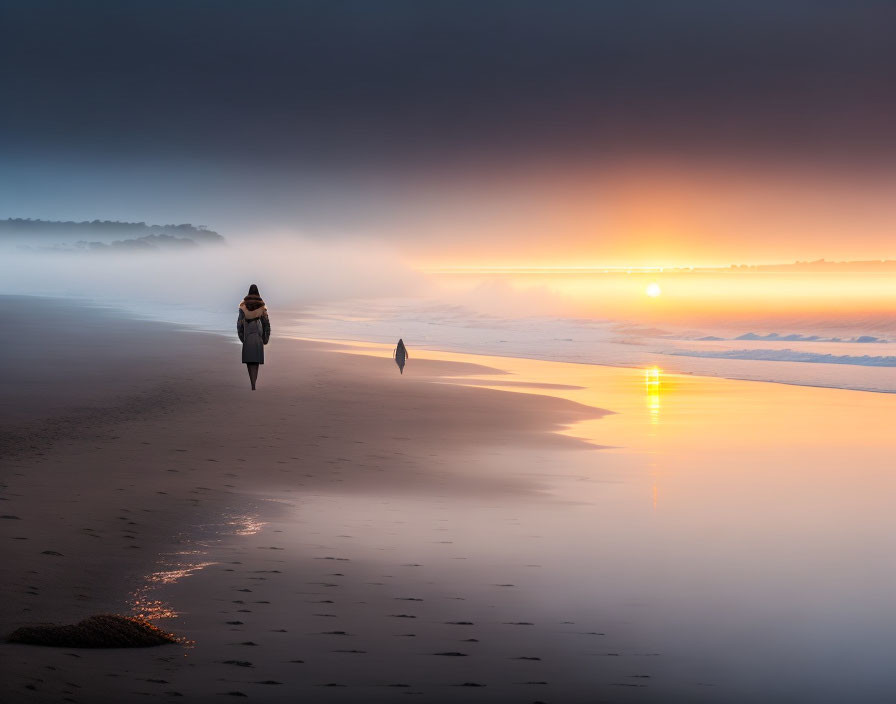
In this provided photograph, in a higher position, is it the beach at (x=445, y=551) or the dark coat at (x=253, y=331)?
the dark coat at (x=253, y=331)

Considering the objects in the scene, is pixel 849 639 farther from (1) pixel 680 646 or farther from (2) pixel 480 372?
(2) pixel 480 372

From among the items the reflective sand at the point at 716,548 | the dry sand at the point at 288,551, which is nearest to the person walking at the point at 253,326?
the dry sand at the point at 288,551

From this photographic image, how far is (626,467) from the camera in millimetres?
14172

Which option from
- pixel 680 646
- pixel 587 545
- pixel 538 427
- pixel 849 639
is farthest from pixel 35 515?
pixel 538 427

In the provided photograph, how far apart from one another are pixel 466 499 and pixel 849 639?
217 inches

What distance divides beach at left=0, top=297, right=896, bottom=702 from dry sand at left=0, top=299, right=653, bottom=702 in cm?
3

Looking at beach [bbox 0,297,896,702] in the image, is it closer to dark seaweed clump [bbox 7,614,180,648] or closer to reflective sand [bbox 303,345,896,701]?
reflective sand [bbox 303,345,896,701]

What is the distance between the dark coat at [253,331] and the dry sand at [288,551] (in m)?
2.29

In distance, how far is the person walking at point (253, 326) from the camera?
71.2 feet

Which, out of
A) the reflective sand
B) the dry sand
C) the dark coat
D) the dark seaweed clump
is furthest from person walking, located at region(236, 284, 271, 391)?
the dark seaweed clump

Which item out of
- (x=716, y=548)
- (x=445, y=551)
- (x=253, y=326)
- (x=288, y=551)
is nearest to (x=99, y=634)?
(x=288, y=551)

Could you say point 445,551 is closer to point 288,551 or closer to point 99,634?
point 288,551

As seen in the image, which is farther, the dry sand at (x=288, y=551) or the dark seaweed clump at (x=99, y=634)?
the dark seaweed clump at (x=99, y=634)

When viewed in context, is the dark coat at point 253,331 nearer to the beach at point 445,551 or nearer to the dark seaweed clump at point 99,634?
the beach at point 445,551
